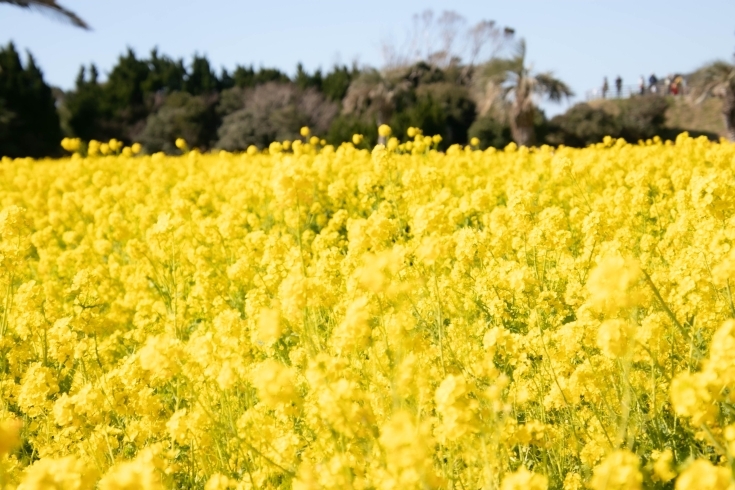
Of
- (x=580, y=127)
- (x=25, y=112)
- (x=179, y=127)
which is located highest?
(x=25, y=112)

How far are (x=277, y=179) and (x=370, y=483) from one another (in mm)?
1683

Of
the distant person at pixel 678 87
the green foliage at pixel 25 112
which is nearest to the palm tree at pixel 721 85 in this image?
the distant person at pixel 678 87

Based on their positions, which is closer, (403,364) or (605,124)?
(403,364)

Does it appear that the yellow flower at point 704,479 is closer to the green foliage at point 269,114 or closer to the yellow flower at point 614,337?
the yellow flower at point 614,337

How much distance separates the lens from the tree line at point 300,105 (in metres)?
18.8

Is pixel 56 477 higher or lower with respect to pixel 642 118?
lower

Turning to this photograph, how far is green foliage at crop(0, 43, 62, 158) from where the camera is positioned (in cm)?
2619

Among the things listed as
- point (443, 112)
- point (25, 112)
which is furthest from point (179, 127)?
point (443, 112)

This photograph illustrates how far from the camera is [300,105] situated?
31.8m

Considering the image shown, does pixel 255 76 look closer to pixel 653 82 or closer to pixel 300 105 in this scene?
pixel 300 105

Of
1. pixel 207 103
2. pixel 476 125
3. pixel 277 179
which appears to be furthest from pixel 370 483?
pixel 207 103

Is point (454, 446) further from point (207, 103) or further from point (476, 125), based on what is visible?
point (207, 103)

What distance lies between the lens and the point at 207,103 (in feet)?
108

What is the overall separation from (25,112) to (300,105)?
37.0 feet
